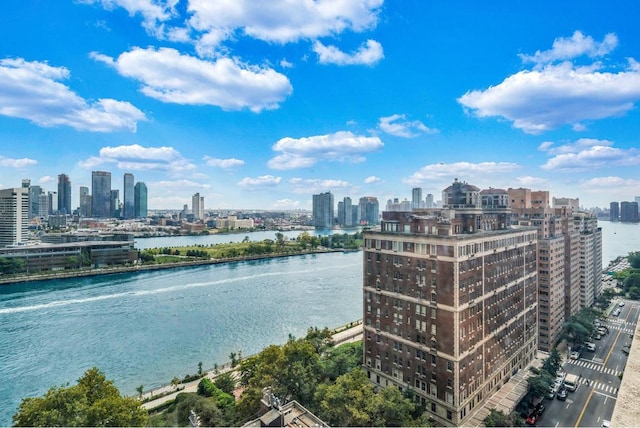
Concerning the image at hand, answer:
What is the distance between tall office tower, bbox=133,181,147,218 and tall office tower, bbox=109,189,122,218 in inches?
268

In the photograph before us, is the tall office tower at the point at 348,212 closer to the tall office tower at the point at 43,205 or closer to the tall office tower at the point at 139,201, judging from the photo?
the tall office tower at the point at 139,201

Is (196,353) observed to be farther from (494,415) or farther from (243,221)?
(243,221)

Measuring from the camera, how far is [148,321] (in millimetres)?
27000

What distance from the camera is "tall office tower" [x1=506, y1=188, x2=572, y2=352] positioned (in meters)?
20.5

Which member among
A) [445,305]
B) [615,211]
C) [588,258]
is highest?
[615,211]

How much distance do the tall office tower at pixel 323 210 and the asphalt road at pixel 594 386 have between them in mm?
112491

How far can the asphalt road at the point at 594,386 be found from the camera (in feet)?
46.2

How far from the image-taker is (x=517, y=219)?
72.6 ft

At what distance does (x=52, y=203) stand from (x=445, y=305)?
163106mm

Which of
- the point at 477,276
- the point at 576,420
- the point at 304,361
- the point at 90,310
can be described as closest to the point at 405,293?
the point at 477,276

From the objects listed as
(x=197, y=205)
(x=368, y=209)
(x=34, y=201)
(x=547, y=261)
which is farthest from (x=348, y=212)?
(x=547, y=261)

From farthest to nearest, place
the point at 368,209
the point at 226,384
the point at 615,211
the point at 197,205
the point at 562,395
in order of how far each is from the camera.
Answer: the point at 197,205 < the point at 368,209 < the point at 615,211 < the point at 562,395 < the point at 226,384

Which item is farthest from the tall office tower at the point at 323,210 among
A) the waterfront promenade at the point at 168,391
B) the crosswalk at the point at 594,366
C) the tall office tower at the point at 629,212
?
the waterfront promenade at the point at 168,391

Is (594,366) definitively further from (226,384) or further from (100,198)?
(100,198)
